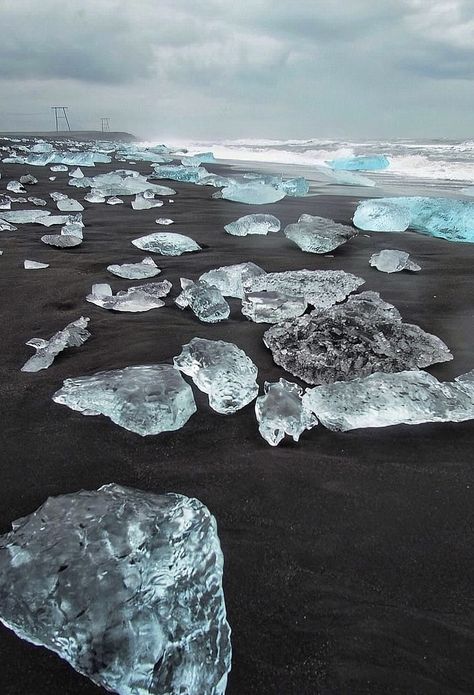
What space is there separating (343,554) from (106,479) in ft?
2.20

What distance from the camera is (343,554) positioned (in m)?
1.05

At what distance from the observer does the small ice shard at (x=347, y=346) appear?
1.76 m

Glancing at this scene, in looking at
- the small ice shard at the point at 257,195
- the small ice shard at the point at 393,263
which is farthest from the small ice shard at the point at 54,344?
the small ice shard at the point at 257,195

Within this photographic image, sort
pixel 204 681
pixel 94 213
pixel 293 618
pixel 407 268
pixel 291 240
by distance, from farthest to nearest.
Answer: pixel 94 213
pixel 291 240
pixel 407 268
pixel 293 618
pixel 204 681

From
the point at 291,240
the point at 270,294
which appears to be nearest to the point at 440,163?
the point at 291,240

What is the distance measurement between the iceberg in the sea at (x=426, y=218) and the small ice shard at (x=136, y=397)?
346 cm

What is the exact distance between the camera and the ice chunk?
3549 millimetres

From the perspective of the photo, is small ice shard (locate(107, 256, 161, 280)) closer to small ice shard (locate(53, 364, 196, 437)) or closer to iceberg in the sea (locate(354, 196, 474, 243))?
small ice shard (locate(53, 364, 196, 437))

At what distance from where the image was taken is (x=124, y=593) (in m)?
0.87

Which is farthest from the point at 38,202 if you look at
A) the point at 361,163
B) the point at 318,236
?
the point at 361,163

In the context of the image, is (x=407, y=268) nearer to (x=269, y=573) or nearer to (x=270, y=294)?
(x=270, y=294)

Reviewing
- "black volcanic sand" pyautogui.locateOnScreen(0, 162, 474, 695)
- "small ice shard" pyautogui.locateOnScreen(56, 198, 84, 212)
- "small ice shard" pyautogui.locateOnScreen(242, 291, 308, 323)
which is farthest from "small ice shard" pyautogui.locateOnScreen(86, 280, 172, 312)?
"small ice shard" pyautogui.locateOnScreen(56, 198, 84, 212)

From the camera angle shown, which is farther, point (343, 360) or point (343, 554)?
point (343, 360)

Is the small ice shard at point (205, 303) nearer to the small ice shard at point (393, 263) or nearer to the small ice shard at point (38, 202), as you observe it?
the small ice shard at point (393, 263)
